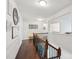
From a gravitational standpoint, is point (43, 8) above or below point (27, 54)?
above

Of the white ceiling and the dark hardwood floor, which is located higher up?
the white ceiling

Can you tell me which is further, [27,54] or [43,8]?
[43,8]

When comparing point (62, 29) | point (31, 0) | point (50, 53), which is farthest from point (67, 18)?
point (50, 53)

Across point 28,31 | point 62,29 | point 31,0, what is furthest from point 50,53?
point 28,31

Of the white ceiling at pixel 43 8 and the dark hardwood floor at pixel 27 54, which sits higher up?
the white ceiling at pixel 43 8
